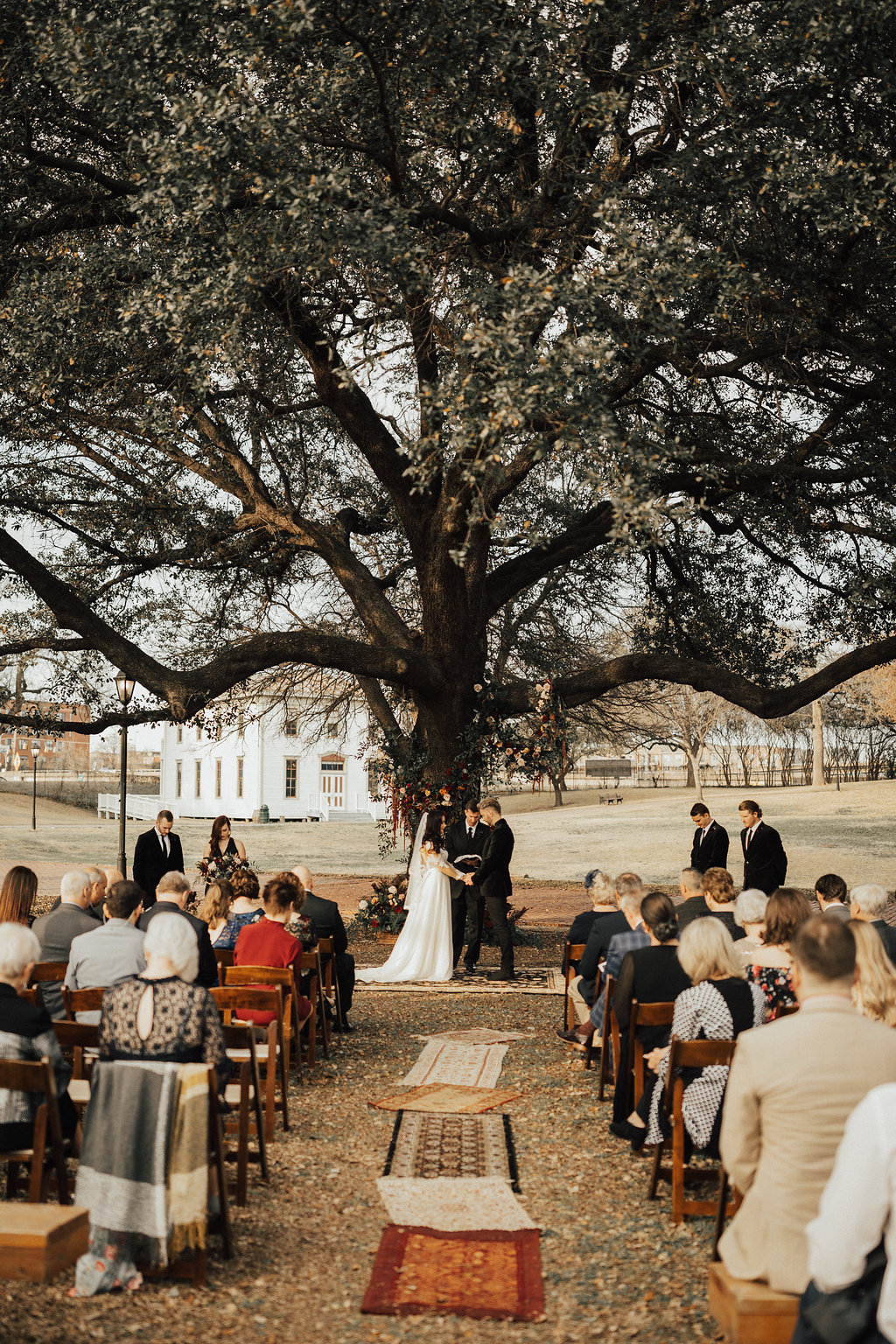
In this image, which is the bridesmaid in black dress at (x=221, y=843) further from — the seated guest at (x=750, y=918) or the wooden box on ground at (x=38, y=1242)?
the wooden box on ground at (x=38, y=1242)

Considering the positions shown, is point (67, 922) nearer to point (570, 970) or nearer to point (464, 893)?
point (570, 970)

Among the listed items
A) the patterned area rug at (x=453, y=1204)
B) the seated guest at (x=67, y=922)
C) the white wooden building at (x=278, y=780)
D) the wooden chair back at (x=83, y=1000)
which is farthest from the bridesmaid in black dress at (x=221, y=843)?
the white wooden building at (x=278, y=780)

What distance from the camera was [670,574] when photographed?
17.7m

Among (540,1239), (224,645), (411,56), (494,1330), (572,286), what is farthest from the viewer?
(224,645)

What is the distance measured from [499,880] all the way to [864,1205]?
34.2 feet

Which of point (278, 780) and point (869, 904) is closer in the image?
point (869, 904)

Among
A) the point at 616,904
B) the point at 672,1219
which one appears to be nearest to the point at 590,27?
the point at 616,904

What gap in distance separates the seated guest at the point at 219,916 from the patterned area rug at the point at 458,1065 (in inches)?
61.5

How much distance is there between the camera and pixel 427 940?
12.9 m

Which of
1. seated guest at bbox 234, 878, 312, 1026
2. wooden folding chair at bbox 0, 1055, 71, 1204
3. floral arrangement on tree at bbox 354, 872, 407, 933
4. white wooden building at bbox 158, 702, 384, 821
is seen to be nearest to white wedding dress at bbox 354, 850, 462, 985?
floral arrangement on tree at bbox 354, 872, 407, 933

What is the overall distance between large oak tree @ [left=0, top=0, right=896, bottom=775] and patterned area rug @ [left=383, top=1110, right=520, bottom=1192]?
4039 mm

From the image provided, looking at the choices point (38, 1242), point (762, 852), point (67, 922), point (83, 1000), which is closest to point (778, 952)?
point (83, 1000)

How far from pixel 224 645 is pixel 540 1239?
14.7 metres

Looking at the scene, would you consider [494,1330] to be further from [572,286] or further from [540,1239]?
[572,286]
